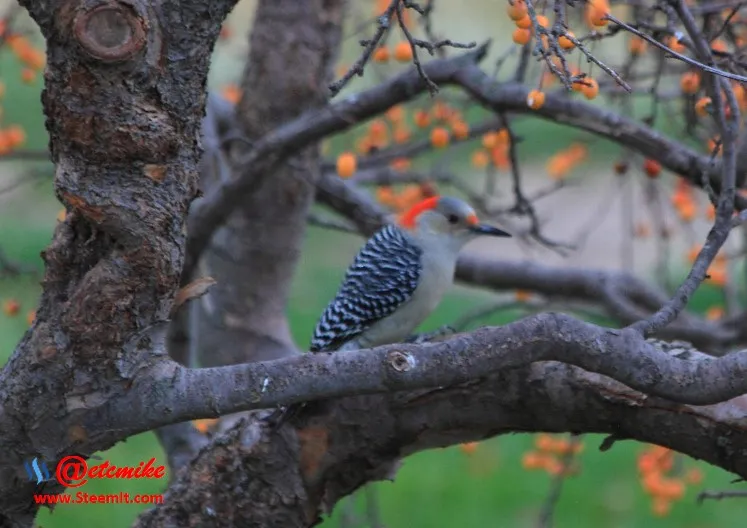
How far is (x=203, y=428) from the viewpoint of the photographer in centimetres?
411

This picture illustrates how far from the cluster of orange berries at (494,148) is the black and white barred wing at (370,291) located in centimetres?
59

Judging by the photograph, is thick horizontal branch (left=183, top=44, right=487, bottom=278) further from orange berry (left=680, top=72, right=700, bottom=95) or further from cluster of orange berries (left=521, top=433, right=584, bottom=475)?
cluster of orange berries (left=521, top=433, right=584, bottom=475)

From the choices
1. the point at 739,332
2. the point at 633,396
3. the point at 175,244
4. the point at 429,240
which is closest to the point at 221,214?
the point at 429,240

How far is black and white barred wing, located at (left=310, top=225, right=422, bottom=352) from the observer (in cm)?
361

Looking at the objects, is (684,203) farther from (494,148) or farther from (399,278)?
(399,278)

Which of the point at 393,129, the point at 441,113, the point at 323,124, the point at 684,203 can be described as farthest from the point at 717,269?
the point at 323,124

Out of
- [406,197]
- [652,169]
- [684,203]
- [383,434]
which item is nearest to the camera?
[383,434]

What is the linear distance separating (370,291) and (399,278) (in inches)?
5.1

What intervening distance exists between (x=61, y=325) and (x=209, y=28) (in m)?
0.77

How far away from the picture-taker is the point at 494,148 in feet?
14.5

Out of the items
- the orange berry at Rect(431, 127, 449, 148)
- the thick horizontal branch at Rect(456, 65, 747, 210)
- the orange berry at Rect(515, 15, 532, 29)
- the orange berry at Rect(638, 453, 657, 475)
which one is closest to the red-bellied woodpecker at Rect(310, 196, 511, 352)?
the orange berry at Rect(431, 127, 449, 148)

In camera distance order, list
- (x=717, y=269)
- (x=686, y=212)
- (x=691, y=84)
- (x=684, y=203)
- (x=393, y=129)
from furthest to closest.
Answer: (x=393, y=129) → (x=717, y=269) → (x=684, y=203) → (x=686, y=212) → (x=691, y=84)

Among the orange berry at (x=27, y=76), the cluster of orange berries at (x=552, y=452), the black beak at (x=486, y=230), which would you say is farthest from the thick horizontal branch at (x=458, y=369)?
the orange berry at (x=27, y=76)

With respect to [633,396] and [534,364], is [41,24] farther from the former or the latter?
[633,396]
